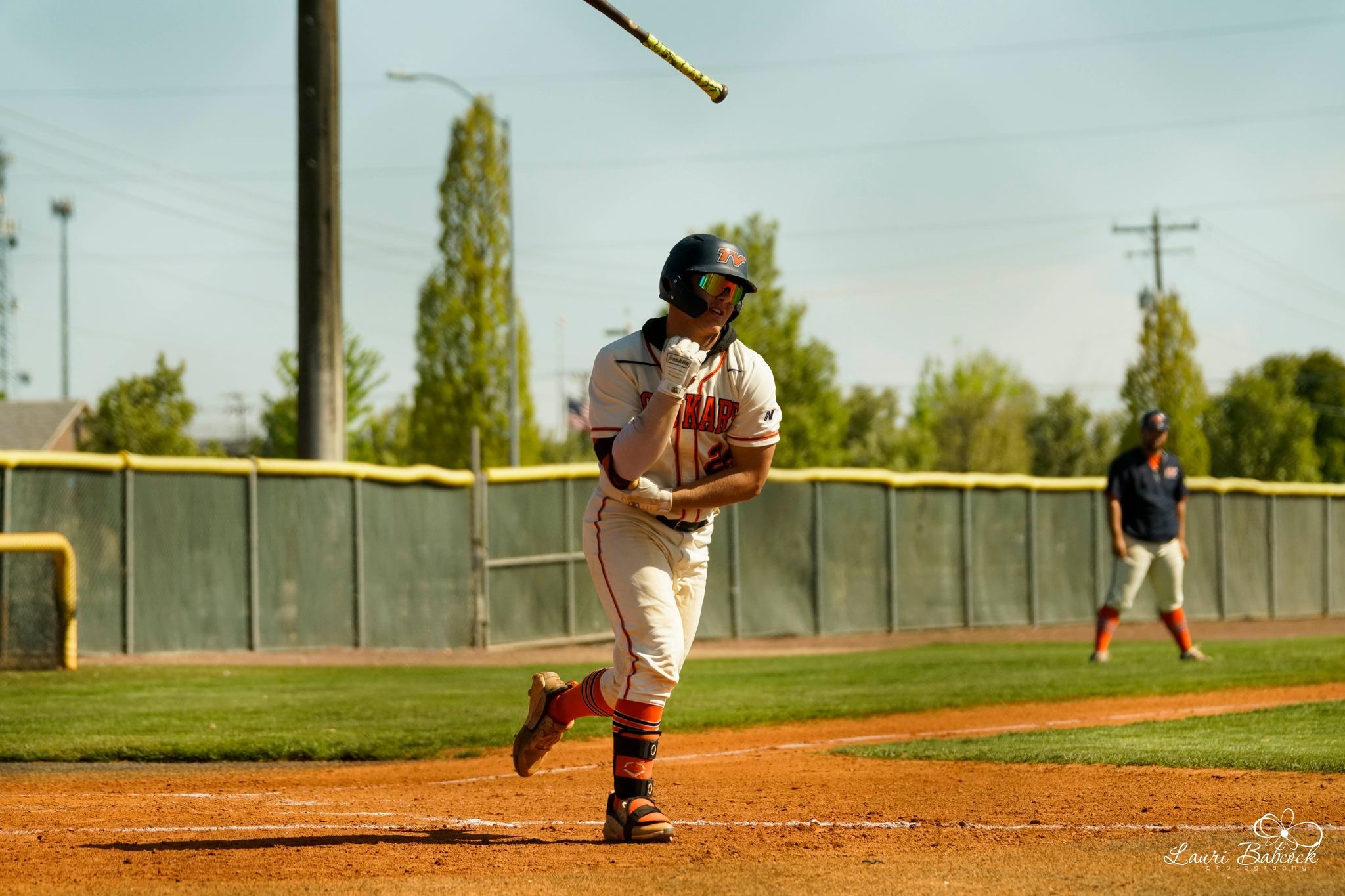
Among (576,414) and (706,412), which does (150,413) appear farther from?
(706,412)

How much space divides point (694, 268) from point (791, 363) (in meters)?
32.6

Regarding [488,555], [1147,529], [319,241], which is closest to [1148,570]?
[1147,529]

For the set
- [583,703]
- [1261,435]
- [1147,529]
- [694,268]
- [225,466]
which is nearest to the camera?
[694,268]

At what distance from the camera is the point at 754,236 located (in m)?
35.4

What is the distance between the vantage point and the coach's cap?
1297cm

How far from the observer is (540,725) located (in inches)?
227

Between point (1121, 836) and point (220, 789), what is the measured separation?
4256 mm

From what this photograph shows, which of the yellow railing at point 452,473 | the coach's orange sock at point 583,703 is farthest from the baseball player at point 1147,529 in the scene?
the coach's orange sock at point 583,703

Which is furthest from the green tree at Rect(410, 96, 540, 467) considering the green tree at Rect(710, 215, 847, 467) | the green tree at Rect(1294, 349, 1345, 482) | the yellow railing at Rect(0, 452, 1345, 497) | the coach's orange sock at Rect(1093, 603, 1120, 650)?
the green tree at Rect(1294, 349, 1345, 482)

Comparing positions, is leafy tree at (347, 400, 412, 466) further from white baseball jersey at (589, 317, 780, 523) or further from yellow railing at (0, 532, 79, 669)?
white baseball jersey at (589, 317, 780, 523)

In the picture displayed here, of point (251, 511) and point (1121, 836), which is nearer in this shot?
point (1121, 836)

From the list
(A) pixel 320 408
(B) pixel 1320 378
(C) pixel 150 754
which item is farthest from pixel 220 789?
(B) pixel 1320 378

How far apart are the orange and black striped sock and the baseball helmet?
143 cm

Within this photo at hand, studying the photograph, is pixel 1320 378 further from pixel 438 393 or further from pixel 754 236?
pixel 438 393
